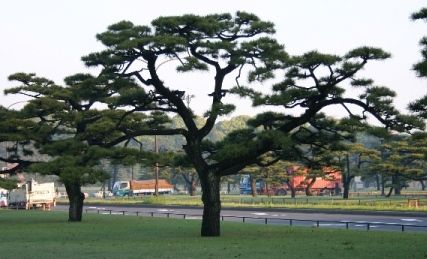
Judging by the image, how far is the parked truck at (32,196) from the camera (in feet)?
193

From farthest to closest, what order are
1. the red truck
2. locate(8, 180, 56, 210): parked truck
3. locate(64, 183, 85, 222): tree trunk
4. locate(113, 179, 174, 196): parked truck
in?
1. locate(113, 179, 174, 196): parked truck
2. the red truck
3. locate(8, 180, 56, 210): parked truck
4. locate(64, 183, 85, 222): tree trunk

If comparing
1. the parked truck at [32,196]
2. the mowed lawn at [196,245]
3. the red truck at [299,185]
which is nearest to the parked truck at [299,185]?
the red truck at [299,185]

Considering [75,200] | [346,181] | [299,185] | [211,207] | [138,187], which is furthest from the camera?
[138,187]

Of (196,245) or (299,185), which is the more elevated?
(299,185)

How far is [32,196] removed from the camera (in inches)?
2318

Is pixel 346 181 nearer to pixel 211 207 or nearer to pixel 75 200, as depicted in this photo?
pixel 75 200

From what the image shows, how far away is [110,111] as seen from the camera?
1237 inches

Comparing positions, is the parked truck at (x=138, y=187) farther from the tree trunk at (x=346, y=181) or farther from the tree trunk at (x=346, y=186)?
the tree trunk at (x=346, y=186)

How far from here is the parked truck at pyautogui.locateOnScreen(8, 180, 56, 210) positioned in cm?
5872

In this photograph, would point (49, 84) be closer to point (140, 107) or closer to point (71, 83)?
point (71, 83)

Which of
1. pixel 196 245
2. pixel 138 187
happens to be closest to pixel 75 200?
pixel 196 245

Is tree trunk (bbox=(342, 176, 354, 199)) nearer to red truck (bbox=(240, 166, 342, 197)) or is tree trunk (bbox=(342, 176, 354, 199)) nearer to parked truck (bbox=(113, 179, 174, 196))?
red truck (bbox=(240, 166, 342, 197))

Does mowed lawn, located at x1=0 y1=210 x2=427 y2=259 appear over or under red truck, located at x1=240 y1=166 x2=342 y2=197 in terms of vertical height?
under

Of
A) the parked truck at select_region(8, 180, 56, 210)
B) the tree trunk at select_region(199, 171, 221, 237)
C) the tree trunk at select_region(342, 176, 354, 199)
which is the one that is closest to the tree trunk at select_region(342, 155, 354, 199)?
the tree trunk at select_region(342, 176, 354, 199)
